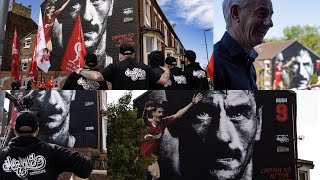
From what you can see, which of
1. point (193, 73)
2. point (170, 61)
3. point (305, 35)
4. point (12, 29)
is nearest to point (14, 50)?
point (12, 29)

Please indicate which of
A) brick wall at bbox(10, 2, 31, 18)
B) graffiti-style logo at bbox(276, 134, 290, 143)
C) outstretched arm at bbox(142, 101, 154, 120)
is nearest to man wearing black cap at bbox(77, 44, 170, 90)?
outstretched arm at bbox(142, 101, 154, 120)

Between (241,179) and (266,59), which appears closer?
(241,179)

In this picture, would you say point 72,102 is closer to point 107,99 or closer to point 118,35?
A: point 107,99

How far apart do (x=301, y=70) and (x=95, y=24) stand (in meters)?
2.59

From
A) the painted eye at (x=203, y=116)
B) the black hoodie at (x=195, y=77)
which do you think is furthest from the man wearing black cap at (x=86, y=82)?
the painted eye at (x=203, y=116)

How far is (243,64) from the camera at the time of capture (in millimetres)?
5234

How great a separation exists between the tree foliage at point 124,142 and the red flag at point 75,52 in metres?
0.67

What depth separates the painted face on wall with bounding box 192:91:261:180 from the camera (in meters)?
4.75

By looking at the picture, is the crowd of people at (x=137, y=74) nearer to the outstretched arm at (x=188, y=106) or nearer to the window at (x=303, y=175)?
the outstretched arm at (x=188, y=106)

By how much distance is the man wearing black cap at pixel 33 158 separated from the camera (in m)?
4.30

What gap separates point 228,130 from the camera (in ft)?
15.8

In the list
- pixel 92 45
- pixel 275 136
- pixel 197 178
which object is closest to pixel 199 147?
pixel 197 178

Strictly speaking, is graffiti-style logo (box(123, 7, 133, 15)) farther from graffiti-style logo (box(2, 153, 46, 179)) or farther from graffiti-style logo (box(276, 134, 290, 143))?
graffiti-style logo (box(276, 134, 290, 143))

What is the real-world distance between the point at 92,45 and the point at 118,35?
330 mm
